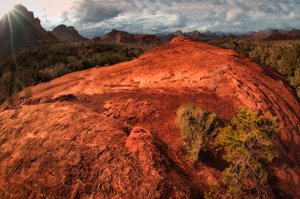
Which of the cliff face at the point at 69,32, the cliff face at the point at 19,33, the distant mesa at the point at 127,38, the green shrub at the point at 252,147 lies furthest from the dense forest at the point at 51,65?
the cliff face at the point at 69,32

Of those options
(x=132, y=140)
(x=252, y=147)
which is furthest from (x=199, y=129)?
(x=132, y=140)

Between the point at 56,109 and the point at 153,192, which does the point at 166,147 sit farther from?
the point at 56,109

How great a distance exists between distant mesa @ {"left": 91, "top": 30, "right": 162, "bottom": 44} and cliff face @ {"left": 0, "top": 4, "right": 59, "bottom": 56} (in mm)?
35566

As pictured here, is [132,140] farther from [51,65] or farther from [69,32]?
[69,32]

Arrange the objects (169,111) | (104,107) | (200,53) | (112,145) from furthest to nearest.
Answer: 1. (200,53)
2. (104,107)
3. (169,111)
4. (112,145)

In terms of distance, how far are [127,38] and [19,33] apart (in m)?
54.8

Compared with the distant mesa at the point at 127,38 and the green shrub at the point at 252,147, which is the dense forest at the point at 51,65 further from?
the distant mesa at the point at 127,38

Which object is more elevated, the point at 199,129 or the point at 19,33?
the point at 19,33

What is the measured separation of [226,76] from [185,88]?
2847mm

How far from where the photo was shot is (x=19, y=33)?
2480 inches

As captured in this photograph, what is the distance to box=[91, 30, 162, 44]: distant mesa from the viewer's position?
317 feet

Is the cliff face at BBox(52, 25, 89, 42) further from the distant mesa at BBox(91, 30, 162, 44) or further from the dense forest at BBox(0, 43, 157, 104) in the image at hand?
the dense forest at BBox(0, 43, 157, 104)

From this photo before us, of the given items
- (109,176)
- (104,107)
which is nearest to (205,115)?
(109,176)

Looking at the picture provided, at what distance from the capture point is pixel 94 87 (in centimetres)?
1309
